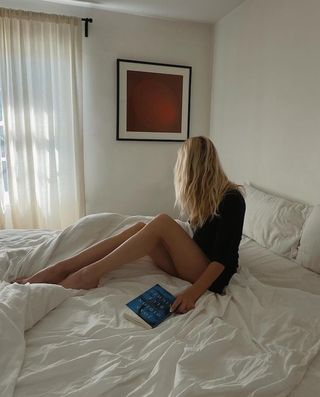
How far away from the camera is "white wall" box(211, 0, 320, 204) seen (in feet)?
6.73

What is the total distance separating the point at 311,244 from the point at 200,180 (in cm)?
67

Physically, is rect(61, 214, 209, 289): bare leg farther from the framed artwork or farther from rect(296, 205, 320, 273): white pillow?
the framed artwork

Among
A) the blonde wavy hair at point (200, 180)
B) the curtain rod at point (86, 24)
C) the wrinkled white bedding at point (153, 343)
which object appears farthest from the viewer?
the curtain rod at point (86, 24)

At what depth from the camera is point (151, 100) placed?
3.19 m

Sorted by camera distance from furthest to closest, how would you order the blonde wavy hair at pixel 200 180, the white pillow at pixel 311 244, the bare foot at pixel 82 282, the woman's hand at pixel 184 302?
the white pillow at pixel 311 244
the blonde wavy hair at pixel 200 180
the bare foot at pixel 82 282
the woman's hand at pixel 184 302

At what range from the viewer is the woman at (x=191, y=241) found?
1.49 metres

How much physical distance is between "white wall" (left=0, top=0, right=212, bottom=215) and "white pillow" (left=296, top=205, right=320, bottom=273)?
1.83m

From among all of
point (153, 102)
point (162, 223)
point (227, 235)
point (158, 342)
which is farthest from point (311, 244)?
point (153, 102)

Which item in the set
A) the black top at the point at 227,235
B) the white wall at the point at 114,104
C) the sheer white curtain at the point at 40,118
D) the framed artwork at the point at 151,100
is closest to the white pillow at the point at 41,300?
the black top at the point at 227,235

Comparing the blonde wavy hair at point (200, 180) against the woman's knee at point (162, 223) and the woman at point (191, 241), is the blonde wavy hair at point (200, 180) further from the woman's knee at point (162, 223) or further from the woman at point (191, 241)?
the woman's knee at point (162, 223)

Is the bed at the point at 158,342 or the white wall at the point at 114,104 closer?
the bed at the point at 158,342

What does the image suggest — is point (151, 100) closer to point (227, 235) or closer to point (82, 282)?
point (227, 235)

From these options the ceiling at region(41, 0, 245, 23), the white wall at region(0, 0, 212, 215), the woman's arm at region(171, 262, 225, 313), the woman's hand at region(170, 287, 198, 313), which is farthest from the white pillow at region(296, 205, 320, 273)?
the ceiling at region(41, 0, 245, 23)

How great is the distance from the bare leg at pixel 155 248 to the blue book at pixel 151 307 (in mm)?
211
